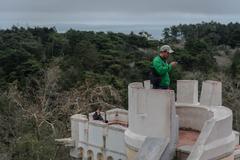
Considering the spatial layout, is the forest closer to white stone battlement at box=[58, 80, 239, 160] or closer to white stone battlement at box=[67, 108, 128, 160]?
white stone battlement at box=[67, 108, 128, 160]

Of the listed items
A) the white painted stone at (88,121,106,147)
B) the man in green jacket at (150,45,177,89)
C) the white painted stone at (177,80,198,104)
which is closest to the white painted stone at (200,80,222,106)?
the white painted stone at (177,80,198,104)

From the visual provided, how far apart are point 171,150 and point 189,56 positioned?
34.9 m

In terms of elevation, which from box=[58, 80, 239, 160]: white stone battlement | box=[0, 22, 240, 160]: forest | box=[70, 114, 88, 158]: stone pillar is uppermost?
box=[58, 80, 239, 160]: white stone battlement

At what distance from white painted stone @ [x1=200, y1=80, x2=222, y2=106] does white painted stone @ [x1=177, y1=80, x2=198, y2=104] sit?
227 millimetres

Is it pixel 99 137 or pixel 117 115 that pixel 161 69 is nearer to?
pixel 99 137

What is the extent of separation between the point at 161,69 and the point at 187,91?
1.67m

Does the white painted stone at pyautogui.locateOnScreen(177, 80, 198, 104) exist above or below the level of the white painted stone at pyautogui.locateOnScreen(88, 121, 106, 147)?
above

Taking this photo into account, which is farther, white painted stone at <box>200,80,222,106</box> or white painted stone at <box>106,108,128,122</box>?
white painted stone at <box>106,108,128,122</box>

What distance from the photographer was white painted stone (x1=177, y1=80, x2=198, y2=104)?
857cm

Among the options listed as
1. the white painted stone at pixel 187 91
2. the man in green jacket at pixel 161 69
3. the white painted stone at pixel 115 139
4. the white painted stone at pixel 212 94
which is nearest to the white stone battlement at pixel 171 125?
the white painted stone at pixel 212 94

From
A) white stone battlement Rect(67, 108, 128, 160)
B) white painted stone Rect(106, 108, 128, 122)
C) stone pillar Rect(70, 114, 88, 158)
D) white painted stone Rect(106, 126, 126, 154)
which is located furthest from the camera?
white painted stone Rect(106, 108, 128, 122)

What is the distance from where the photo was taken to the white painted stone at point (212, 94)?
827 cm

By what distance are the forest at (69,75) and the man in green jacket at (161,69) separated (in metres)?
7.92

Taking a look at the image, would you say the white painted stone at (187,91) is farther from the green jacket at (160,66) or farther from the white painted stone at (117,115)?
the white painted stone at (117,115)
